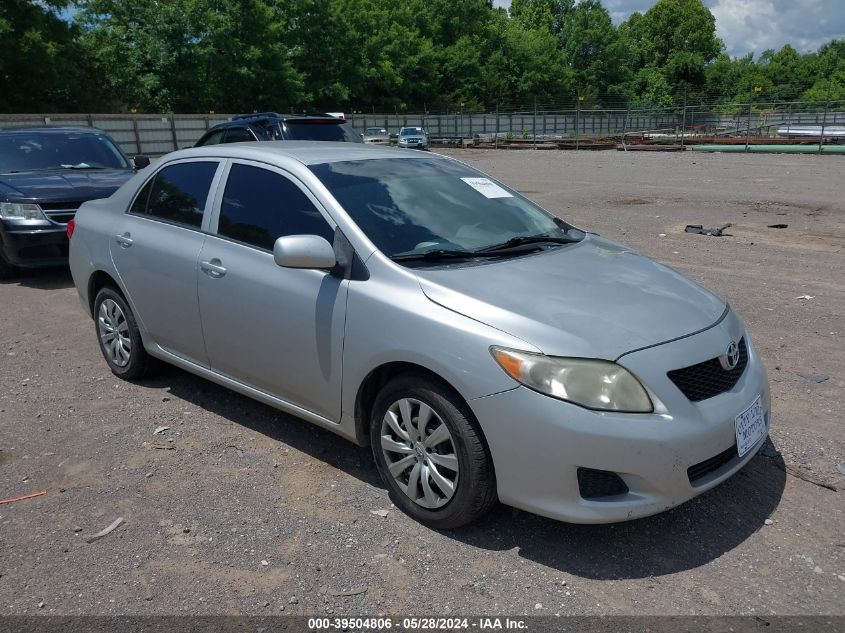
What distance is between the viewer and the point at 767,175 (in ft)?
66.8

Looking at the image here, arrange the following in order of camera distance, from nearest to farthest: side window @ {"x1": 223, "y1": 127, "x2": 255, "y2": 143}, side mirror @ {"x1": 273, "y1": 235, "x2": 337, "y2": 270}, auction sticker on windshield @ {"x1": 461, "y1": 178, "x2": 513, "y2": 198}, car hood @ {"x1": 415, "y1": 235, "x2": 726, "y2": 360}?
car hood @ {"x1": 415, "y1": 235, "x2": 726, "y2": 360} → side mirror @ {"x1": 273, "y1": 235, "x2": 337, "y2": 270} → auction sticker on windshield @ {"x1": 461, "y1": 178, "x2": 513, "y2": 198} → side window @ {"x1": 223, "y1": 127, "x2": 255, "y2": 143}

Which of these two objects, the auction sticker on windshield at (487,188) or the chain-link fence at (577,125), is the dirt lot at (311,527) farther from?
the chain-link fence at (577,125)

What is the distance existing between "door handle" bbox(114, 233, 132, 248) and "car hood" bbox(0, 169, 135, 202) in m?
3.83

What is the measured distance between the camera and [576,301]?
10.5 feet

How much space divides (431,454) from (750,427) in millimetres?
1416

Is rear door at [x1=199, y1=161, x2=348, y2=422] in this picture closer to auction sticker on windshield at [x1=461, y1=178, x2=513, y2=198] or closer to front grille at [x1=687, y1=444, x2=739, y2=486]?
auction sticker on windshield at [x1=461, y1=178, x2=513, y2=198]

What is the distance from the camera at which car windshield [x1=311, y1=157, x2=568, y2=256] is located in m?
3.67

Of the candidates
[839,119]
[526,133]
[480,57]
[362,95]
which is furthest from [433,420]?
[480,57]

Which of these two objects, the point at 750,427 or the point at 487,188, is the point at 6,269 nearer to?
the point at 487,188

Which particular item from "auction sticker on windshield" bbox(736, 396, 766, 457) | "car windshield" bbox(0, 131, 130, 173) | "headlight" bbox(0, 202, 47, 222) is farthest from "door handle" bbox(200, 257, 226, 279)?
"car windshield" bbox(0, 131, 130, 173)

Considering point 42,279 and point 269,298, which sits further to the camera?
point 42,279

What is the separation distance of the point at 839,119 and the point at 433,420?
3516cm

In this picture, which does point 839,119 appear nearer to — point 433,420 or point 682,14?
point 433,420

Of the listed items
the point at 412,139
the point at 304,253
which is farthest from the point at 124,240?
the point at 412,139
